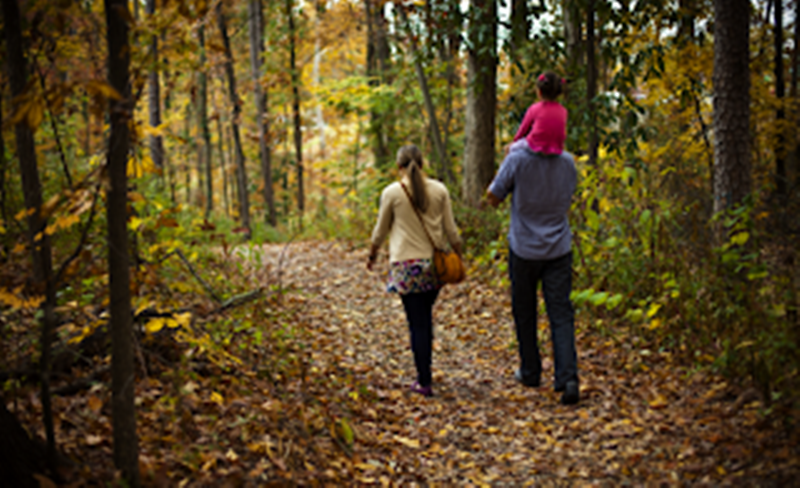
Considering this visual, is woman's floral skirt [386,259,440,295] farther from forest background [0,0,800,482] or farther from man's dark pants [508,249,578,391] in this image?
forest background [0,0,800,482]

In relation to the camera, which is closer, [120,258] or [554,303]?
[120,258]

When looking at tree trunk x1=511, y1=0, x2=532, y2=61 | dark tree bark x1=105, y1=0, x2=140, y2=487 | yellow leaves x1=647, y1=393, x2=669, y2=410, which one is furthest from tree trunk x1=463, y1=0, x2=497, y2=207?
dark tree bark x1=105, y1=0, x2=140, y2=487

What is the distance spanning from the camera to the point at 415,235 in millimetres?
4723

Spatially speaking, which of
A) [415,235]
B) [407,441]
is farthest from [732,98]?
[407,441]

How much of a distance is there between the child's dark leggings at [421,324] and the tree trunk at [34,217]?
2.68 metres

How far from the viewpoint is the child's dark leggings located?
4.77 meters

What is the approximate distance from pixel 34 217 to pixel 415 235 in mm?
2715

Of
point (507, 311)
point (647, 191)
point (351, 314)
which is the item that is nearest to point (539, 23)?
point (647, 191)

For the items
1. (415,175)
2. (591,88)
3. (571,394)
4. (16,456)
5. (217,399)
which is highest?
(591,88)

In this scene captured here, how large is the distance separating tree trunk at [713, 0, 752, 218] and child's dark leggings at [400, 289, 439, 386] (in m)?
3.01

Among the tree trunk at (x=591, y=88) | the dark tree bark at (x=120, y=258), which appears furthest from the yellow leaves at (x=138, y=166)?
the tree trunk at (x=591, y=88)

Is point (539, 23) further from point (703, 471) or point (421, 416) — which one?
point (703, 471)

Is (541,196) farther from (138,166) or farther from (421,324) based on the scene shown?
(138,166)

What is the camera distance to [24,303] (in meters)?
2.83
